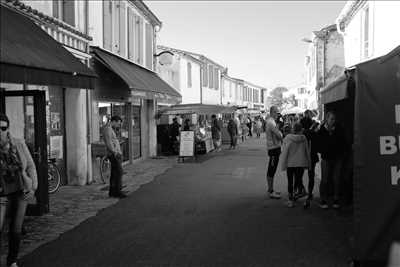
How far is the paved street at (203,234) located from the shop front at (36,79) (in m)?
1.51

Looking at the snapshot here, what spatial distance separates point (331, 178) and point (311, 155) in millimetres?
831

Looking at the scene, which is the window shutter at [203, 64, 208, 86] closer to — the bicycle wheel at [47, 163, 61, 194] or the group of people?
the bicycle wheel at [47, 163, 61, 194]

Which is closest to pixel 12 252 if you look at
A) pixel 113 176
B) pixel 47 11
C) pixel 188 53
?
pixel 113 176

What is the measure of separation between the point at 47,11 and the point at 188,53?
2357 centimetres

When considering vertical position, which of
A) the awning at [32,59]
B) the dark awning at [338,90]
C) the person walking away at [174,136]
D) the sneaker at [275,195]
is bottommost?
the sneaker at [275,195]

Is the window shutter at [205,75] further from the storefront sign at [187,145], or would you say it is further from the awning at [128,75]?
the awning at [128,75]

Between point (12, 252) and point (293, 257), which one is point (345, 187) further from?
point (12, 252)

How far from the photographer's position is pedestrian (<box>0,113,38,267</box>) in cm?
539

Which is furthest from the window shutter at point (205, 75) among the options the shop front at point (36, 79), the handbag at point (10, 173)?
the handbag at point (10, 173)

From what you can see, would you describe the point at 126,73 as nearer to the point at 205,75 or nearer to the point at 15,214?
the point at 15,214

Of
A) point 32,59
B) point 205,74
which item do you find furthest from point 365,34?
point 205,74

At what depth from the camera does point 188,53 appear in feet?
113

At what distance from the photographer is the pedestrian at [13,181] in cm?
539

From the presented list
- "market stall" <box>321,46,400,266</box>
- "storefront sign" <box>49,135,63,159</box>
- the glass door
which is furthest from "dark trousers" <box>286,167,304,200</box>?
"storefront sign" <box>49,135,63,159</box>
